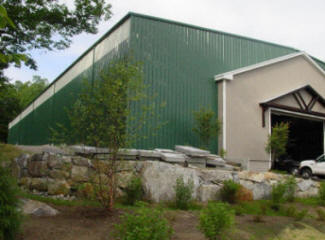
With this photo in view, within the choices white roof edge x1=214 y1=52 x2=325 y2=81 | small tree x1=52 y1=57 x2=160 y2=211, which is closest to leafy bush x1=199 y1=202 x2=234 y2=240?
small tree x1=52 y1=57 x2=160 y2=211

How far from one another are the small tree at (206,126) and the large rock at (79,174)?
5.70m

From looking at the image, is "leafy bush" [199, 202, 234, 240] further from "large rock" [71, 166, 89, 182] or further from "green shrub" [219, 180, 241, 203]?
"large rock" [71, 166, 89, 182]

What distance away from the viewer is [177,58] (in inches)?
559

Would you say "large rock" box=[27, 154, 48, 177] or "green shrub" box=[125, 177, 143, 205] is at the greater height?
"large rock" box=[27, 154, 48, 177]

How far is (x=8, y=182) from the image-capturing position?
4.98 metres

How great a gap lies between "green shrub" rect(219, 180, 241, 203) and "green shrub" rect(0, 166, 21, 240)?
6.04m

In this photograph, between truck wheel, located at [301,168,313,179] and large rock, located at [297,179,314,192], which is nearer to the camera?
large rock, located at [297,179,314,192]

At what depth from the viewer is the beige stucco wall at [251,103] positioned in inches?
592

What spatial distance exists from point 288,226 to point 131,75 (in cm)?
467

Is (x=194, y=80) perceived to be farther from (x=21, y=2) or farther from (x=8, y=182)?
(x=8, y=182)

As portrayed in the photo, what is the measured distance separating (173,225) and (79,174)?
3798 mm

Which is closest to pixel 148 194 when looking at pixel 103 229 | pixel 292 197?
pixel 103 229

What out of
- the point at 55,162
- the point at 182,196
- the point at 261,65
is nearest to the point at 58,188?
the point at 55,162

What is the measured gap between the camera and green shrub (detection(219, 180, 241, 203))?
374 inches
